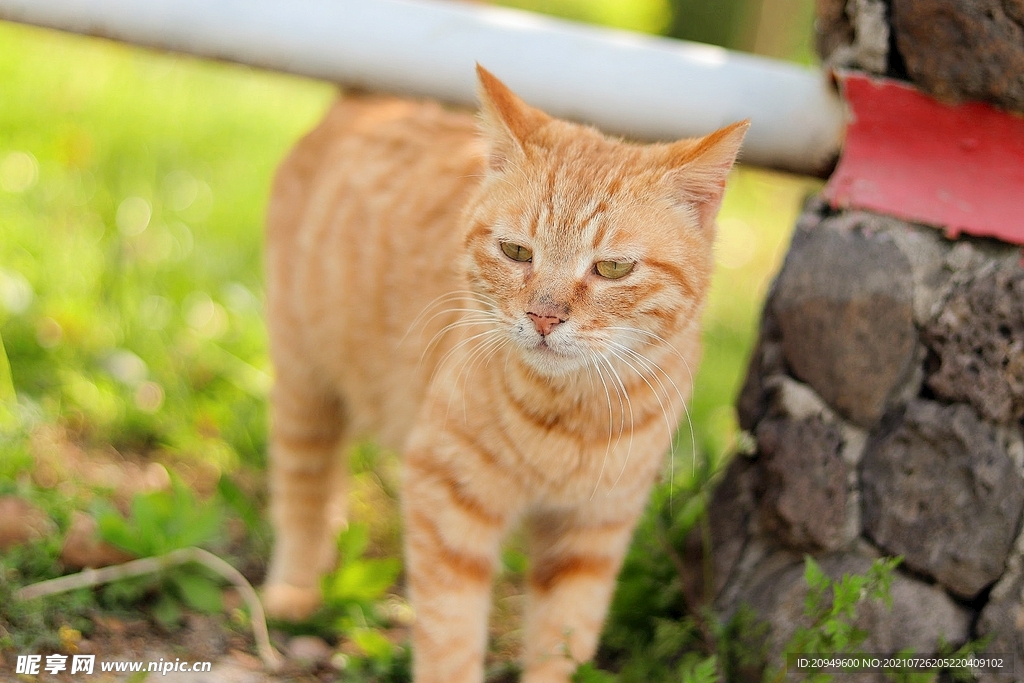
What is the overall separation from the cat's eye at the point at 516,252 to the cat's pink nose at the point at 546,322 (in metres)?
0.18

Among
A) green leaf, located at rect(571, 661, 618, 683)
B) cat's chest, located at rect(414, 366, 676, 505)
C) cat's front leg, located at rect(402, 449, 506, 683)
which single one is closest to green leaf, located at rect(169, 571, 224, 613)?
cat's front leg, located at rect(402, 449, 506, 683)

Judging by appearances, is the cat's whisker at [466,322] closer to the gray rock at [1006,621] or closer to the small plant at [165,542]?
the small plant at [165,542]

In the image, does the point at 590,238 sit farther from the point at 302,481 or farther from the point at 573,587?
the point at 302,481

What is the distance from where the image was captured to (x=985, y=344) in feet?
7.16

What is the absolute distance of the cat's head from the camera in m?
2.00

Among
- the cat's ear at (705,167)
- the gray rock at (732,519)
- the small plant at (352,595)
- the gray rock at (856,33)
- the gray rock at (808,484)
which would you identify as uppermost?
the gray rock at (856,33)

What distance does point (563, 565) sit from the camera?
7.99ft

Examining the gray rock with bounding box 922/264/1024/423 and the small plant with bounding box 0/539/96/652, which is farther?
the small plant with bounding box 0/539/96/652

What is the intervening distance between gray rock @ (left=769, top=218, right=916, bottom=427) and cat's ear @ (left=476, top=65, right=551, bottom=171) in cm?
81

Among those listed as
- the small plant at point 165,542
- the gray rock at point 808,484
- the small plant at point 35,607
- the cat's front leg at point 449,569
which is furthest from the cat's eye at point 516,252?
the small plant at point 35,607

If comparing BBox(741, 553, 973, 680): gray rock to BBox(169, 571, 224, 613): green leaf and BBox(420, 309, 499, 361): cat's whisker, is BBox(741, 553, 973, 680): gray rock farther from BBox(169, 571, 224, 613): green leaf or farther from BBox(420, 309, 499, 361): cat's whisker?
BBox(169, 571, 224, 613): green leaf

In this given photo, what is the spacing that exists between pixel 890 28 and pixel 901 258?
0.59 meters

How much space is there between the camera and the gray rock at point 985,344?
214 cm

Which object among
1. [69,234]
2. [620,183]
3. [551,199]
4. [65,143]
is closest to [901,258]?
[620,183]
